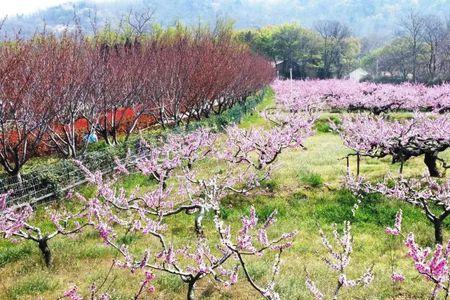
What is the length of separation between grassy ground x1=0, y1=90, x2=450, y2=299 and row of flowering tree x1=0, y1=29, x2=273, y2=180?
4.12m

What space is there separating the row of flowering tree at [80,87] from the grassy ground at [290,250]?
412 centimetres

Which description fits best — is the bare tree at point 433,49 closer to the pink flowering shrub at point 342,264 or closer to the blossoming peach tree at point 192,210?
the blossoming peach tree at point 192,210

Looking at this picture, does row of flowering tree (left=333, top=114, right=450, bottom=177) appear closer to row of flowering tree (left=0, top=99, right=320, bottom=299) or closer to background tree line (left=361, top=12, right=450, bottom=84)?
row of flowering tree (left=0, top=99, right=320, bottom=299)

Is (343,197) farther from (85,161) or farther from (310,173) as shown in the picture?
(85,161)

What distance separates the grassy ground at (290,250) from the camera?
936 centimetres

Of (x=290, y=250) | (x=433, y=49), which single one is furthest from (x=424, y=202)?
(x=433, y=49)

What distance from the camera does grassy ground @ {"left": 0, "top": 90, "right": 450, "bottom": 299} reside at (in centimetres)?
936

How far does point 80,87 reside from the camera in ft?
65.4

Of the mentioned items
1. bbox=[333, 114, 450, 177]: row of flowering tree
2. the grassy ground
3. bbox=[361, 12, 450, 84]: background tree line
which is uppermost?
bbox=[333, 114, 450, 177]: row of flowering tree

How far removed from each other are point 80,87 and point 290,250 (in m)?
12.6

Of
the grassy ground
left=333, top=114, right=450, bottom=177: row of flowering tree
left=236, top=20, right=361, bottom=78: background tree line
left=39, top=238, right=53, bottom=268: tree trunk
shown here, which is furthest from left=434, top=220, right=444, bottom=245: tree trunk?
left=236, top=20, right=361, bottom=78: background tree line

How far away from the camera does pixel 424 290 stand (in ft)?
30.6

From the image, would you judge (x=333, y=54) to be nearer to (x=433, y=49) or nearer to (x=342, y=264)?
(x=433, y=49)

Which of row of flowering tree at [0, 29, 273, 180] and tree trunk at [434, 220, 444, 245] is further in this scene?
row of flowering tree at [0, 29, 273, 180]
